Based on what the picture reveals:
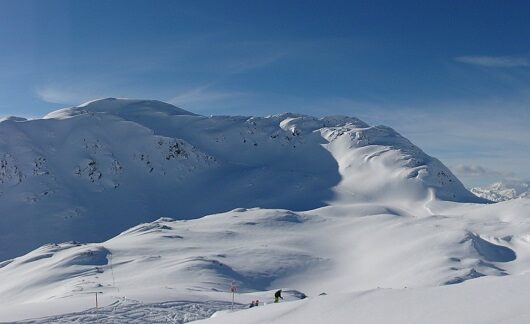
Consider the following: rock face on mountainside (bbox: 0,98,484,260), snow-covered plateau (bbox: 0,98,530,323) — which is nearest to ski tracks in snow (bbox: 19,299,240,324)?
snow-covered plateau (bbox: 0,98,530,323)

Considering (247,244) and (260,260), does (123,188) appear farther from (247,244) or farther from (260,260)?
(260,260)

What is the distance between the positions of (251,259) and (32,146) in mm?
141649

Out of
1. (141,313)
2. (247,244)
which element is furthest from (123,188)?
(141,313)

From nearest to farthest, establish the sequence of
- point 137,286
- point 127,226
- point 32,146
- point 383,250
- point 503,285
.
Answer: point 503,285, point 137,286, point 383,250, point 127,226, point 32,146

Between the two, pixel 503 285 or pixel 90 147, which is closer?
pixel 503 285

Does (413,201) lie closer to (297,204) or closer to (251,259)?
(297,204)

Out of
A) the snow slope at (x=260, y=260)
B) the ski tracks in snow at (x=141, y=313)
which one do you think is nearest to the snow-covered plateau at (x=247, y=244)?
the ski tracks in snow at (x=141, y=313)

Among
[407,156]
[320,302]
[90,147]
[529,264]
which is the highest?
[90,147]

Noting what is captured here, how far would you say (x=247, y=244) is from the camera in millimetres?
79688

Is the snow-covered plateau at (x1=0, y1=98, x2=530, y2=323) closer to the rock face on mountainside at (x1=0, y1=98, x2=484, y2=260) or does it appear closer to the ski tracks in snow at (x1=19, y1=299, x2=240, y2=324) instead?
the ski tracks in snow at (x1=19, y1=299, x2=240, y2=324)

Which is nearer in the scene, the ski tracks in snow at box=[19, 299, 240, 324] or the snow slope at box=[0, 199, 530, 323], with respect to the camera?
the ski tracks in snow at box=[19, 299, 240, 324]

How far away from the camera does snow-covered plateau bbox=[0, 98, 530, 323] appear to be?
1379 centimetres

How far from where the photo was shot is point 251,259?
70.6 m

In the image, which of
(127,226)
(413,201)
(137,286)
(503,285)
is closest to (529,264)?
(137,286)
